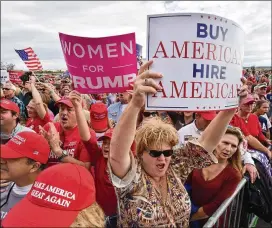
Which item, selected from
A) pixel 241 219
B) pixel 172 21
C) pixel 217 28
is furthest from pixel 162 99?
pixel 241 219

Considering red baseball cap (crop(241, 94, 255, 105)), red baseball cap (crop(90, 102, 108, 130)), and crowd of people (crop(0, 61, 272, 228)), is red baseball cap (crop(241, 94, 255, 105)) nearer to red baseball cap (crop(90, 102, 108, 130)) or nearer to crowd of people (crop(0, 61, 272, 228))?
crowd of people (crop(0, 61, 272, 228))

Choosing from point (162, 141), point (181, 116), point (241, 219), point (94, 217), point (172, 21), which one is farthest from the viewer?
point (181, 116)

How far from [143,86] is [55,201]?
2.32ft

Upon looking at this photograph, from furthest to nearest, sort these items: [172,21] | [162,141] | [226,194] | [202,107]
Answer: [226,194] < [162,141] < [202,107] < [172,21]

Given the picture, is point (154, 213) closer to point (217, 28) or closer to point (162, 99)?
point (162, 99)

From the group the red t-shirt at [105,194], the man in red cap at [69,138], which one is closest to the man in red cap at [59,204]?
the man in red cap at [69,138]

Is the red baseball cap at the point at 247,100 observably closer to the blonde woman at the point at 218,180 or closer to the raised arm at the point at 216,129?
the blonde woman at the point at 218,180

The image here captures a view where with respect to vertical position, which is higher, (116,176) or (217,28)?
(217,28)

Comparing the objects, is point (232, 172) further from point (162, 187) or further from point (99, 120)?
point (99, 120)

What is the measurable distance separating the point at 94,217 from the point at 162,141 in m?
0.82

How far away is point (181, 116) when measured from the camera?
4.93 metres

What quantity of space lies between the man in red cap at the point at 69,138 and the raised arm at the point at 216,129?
1111 mm

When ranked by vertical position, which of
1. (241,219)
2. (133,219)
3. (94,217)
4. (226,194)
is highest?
(94,217)

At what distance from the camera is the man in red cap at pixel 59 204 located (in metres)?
1.28
